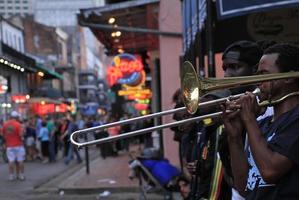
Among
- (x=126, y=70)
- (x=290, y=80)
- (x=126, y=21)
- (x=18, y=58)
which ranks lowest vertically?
(x=290, y=80)

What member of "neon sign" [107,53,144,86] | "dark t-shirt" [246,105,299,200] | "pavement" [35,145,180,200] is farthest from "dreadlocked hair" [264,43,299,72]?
"neon sign" [107,53,144,86]

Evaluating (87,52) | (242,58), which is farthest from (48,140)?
(87,52)

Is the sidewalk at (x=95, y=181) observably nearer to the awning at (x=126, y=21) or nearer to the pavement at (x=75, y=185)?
the pavement at (x=75, y=185)

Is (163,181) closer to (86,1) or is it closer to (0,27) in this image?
(0,27)

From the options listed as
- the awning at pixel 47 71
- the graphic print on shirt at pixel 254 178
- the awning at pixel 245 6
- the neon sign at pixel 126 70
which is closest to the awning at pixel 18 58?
the awning at pixel 47 71

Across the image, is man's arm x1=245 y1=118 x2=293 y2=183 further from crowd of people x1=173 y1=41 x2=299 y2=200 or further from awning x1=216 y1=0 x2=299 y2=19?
awning x1=216 y1=0 x2=299 y2=19

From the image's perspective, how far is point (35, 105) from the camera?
41.9 metres

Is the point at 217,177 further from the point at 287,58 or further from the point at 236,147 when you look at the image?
the point at 287,58

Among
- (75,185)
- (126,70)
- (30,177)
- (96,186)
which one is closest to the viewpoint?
(96,186)

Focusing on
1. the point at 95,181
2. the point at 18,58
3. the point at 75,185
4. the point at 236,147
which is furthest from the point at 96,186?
the point at 18,58

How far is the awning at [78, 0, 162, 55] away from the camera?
46.3 feet

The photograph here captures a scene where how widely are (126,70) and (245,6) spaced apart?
1724 cm

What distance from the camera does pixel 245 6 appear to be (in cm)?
482

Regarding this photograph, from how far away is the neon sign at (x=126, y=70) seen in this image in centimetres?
2193
